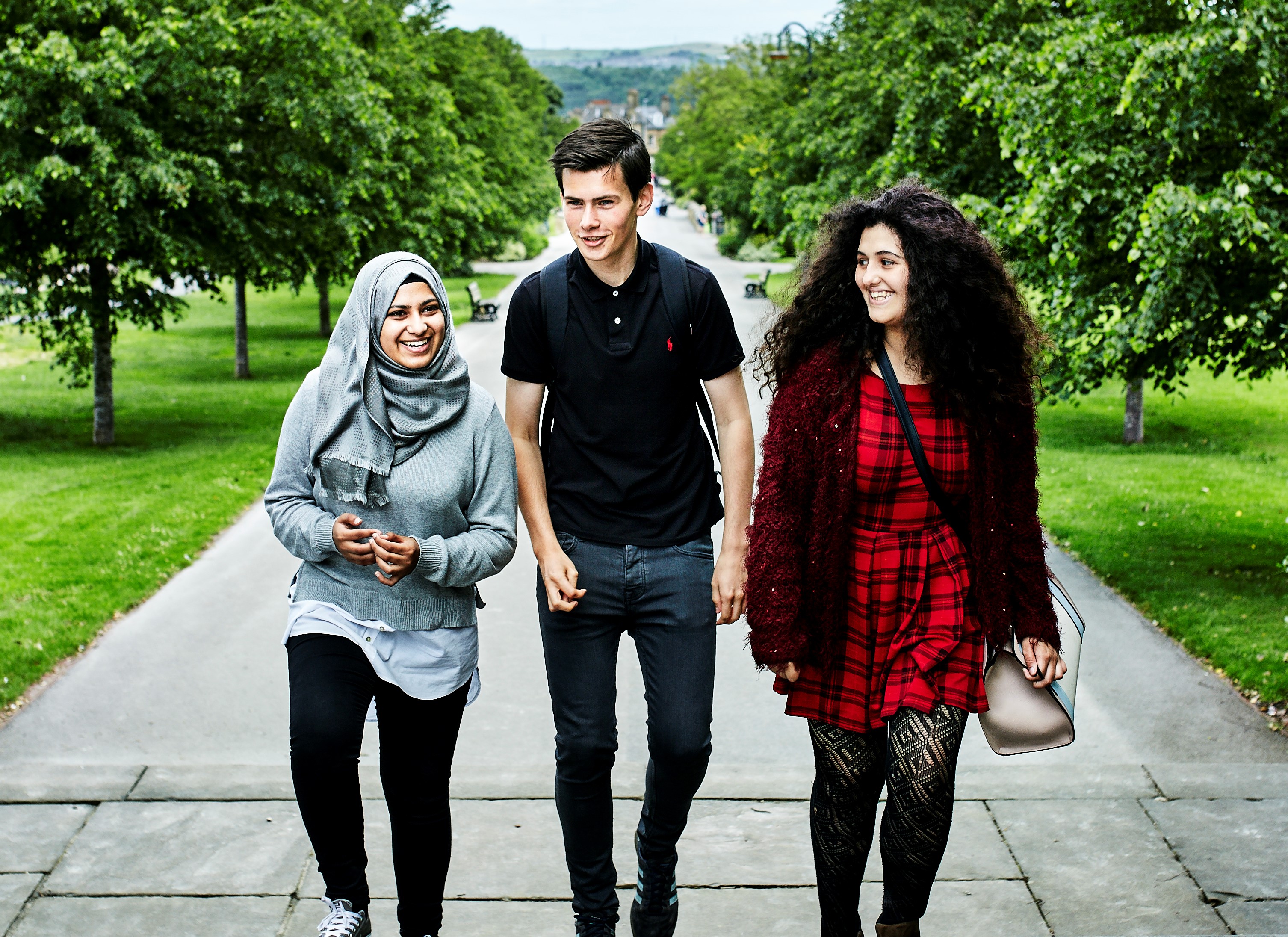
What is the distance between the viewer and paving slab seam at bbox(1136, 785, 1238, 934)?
12.4 ft

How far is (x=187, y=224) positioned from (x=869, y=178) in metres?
8.33

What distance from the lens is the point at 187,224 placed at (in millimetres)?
12523

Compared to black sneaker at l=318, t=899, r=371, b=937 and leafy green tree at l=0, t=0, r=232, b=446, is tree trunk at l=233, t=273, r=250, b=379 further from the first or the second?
black sneaker at l=318, t=899, r=371, b=937

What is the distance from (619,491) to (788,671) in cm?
62

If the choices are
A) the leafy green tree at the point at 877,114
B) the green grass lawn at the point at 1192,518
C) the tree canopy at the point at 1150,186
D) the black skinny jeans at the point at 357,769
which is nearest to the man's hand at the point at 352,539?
the black skinny jeans at the point at 357,769

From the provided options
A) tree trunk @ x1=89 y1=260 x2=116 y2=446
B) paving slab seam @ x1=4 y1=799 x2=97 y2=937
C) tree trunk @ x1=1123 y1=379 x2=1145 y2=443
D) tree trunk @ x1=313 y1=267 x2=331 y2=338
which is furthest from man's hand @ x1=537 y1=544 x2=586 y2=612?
tree trunk @ x1=313 y1=267 x2=331 y2=338

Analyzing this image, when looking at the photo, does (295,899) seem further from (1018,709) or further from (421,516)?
(1018,709)

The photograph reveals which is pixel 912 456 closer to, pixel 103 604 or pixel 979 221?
pixel 103 604

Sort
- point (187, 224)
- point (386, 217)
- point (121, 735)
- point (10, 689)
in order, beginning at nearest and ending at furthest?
1. point (121, 735)
2. point (10, 689)
3. point (187, 224)
4. point (386, 217)

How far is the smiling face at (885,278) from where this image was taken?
3199mm

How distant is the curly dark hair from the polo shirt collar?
1.21 feet

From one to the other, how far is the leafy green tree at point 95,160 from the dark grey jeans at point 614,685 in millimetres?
8867

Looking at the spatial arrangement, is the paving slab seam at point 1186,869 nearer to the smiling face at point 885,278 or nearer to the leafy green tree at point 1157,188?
the smiling face at point 885,278

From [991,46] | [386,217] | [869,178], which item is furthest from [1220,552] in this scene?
[386,217]
